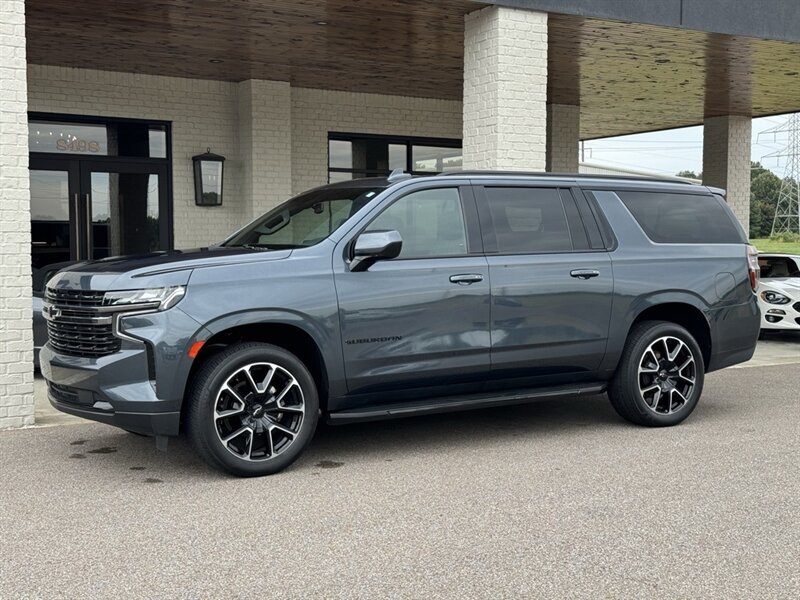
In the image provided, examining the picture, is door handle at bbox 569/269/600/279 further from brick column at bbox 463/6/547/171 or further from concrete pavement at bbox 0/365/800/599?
brick column at bbox 463/6/547/171

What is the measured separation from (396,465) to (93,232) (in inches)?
382

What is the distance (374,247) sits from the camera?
21.0 feet

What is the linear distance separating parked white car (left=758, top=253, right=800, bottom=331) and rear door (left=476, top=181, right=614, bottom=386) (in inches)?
286

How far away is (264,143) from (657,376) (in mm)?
9325

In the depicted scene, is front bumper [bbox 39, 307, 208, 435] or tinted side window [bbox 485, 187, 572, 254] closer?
front bumper [bbox 39, 307, 208, 435]

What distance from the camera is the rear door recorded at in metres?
7.06

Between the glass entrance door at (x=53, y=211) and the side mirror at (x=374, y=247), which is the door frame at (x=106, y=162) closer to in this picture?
the glass entrance door at (x=53, y=211)

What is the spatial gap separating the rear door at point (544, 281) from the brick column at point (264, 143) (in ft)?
28.5

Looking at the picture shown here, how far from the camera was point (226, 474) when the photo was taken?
6227mm

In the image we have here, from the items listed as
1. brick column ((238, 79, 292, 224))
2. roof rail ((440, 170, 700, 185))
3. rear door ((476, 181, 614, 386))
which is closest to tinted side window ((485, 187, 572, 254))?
rear door ((476, 181, 614, 386))

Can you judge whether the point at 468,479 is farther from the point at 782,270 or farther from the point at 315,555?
the point at 782,270

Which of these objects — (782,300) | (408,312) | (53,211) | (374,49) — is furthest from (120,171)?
(782,300)

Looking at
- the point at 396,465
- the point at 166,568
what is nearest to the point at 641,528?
the point at 396,465

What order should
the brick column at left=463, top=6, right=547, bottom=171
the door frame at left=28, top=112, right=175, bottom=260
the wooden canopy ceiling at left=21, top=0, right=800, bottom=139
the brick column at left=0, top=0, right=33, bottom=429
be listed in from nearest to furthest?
the brick column at left=0, top=0, right=33, bottom=429 → the brick column at left=463, top=6, right=547, bottom=171 → the wooden canopy ceiling at left=21, top=0, right=800, bottom=139 → the door frame at left=28, top=112, right=175, bottom=260
